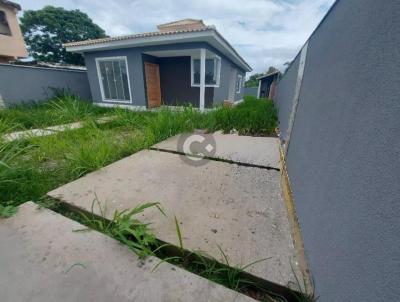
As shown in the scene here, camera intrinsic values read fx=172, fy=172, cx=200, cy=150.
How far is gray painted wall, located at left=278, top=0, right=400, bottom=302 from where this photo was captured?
1.52ft

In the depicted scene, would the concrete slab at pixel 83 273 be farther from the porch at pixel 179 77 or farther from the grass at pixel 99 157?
the porch at pixel 179 77

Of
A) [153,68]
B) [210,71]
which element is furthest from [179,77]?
[210,71]

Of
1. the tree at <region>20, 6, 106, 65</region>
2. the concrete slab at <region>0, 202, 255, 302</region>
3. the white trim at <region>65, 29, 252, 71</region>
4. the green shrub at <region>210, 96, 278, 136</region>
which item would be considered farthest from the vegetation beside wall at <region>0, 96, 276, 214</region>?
the tree at <region>20, 6, 106, 65</region>

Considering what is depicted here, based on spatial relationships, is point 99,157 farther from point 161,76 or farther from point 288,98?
point 161,76

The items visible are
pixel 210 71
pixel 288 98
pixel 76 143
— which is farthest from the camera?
pixel 210 71

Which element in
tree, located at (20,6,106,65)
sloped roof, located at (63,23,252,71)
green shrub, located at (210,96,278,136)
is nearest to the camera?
green shrub, located at (210,96,278,136)

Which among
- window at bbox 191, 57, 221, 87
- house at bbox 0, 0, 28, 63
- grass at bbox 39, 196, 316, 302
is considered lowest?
grass at bbox 39, 196, 316, 302

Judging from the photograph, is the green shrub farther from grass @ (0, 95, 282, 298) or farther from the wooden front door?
the wooden front door

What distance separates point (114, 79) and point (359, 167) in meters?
8.04

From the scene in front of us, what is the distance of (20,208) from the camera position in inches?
49.2

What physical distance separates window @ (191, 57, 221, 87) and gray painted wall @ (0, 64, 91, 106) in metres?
5.63

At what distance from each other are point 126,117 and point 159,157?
1.96m

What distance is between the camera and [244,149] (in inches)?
104

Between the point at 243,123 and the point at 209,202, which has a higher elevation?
the point at 243,123
